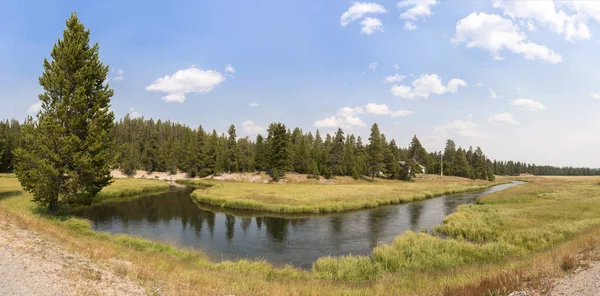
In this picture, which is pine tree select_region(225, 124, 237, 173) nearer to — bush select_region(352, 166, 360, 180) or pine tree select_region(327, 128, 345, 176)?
pine tree select_region(327, 128, 345, 176)

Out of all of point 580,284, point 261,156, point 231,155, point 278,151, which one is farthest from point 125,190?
point 580,284

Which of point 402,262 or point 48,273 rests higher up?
point 48,273

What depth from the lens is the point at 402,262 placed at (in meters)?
18.7

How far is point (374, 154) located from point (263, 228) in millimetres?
73922

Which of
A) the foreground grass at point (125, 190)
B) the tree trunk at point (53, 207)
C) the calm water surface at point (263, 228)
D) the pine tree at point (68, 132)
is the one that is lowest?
the calm water surface at point (263, 228)

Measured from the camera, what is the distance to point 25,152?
2458 cm

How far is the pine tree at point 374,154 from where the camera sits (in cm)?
9938

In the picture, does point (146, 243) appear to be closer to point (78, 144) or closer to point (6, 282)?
point (78, 144)

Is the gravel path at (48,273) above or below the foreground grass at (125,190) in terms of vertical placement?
above

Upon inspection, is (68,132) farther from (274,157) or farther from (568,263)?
(274,157)

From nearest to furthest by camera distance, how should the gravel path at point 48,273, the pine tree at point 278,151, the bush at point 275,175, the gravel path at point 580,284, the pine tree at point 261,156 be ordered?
1. the gravel path at point 580,284
2. the gravel path at point 48,273
3. the bush at point 275,175
4. the pine tree at point 278,151
5. the pine tree at point 261,156

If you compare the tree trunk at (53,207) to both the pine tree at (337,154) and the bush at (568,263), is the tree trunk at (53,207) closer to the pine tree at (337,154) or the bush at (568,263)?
the bush at (568,263)

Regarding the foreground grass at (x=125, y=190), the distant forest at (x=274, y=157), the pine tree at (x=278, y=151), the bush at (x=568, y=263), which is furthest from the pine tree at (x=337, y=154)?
the bush at (x=568, y=263)

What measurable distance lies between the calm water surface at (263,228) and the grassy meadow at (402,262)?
3657mm
